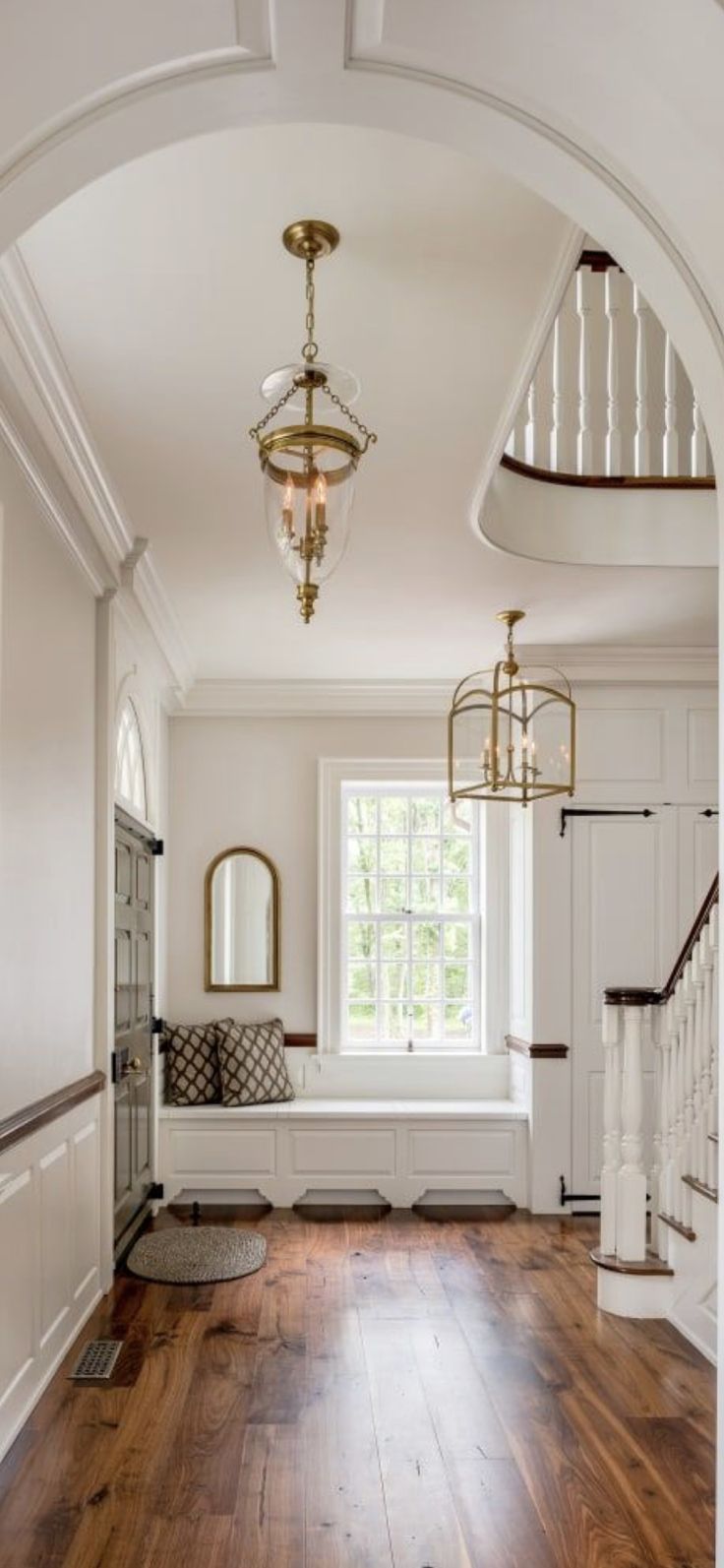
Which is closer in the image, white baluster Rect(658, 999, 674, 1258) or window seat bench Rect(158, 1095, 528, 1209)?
white baluster Rect(658, 999, 674, 1258)

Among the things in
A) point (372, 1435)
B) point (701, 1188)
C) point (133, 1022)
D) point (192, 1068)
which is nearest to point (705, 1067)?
point (701, 1188)

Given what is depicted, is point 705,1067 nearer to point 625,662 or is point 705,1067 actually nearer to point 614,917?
point 614,917

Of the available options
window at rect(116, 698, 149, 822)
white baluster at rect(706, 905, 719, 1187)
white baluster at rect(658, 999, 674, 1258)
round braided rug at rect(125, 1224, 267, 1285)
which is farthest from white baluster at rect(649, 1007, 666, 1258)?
window at rect(116, 698, 149, 822)

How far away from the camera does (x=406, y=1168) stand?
6520 mm

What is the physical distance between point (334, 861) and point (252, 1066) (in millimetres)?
1233

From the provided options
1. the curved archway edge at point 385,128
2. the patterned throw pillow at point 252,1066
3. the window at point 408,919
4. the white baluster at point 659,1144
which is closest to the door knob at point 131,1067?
the patterned throw pillow at point 252,1066

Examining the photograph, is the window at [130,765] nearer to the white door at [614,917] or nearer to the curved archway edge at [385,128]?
the white door at [614,917]

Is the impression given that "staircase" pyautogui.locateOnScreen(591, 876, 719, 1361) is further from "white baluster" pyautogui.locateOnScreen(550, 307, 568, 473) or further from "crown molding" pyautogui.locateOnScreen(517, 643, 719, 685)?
"crown molding" pyautogui.locateOnScreen(517, 643, 719, 685)

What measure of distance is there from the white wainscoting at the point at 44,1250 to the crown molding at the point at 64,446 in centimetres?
189

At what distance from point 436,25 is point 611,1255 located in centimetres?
419

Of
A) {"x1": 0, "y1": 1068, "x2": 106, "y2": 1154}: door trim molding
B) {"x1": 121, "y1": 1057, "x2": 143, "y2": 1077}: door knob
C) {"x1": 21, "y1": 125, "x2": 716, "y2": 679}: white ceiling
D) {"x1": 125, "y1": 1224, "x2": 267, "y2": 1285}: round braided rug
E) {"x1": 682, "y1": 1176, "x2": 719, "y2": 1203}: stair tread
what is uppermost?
{"x1": 21, "y1": 125, "x2": 716, "y2": 679}: white ceiling

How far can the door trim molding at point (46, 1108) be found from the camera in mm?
3330

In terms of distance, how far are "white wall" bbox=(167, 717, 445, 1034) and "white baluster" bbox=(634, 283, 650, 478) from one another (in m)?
2.62

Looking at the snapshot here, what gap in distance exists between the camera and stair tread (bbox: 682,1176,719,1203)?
405 centimetres
